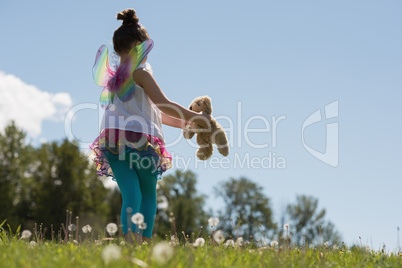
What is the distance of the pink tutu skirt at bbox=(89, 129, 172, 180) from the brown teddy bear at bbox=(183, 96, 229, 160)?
23.0 inches

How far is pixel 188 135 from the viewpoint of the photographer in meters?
5.25

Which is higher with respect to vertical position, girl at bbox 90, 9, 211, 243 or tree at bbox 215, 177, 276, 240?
girl at bbox 90, 9, 211, 243

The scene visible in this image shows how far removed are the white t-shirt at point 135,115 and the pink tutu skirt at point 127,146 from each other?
0.06 meters

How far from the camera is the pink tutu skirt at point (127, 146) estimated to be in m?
4.45

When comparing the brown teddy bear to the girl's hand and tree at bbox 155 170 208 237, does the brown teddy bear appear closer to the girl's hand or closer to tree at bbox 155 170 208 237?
the girl's hand

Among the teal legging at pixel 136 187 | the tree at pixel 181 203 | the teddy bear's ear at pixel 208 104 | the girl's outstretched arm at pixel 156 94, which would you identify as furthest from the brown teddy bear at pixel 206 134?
the tree at pixel 181 203

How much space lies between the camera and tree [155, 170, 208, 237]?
34156 millimetres

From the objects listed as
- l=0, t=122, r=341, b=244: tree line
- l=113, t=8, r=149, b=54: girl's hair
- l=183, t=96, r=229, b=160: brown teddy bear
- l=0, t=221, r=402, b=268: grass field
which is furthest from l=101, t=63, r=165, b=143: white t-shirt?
l=0, t=122, r=341, b=244: tree line

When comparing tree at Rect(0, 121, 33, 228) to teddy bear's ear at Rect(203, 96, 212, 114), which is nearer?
teddy bear's ear at Rect(203, 96, 212, 114)

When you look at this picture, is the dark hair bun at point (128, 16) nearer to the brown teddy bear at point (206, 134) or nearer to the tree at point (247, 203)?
the brown teddy bear at point (206, 134)

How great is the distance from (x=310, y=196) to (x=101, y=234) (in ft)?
104

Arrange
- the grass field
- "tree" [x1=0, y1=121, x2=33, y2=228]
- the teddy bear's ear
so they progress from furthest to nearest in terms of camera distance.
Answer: "tree" [x1=0, y1=121, x2=33, y2=228]
the teddy bear's ear
the grass field

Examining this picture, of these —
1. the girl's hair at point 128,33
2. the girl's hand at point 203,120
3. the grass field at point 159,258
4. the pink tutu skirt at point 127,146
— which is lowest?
the grass field at point 159,258

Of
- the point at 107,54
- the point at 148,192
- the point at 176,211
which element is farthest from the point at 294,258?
the point at 176,211
